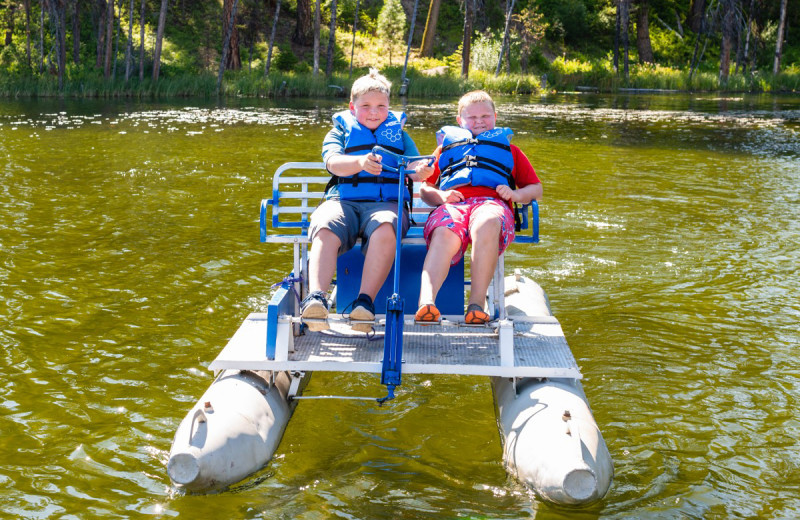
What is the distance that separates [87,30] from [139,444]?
42.1m

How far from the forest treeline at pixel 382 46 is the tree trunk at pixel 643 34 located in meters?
0.08

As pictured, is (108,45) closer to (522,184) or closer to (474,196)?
(522,184)

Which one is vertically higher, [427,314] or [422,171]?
[422,171]

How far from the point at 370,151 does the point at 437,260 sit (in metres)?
1.15

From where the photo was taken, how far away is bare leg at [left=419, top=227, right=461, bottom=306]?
17.7 feet

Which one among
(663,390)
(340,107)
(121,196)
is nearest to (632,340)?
(663,390)

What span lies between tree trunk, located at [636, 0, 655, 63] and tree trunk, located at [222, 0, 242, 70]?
883 inches

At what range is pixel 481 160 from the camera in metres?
6.25

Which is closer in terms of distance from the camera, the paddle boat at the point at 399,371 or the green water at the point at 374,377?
the paddle boat at the point at 399,371

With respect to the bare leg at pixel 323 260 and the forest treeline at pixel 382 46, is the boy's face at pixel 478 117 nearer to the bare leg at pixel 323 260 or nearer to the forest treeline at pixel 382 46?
the bare leg at pixel 323 260

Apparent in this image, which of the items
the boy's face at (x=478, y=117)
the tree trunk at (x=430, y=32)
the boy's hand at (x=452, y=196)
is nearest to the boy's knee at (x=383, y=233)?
the boy's hand at (x=452, y=196)

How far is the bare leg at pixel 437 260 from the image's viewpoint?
538cm

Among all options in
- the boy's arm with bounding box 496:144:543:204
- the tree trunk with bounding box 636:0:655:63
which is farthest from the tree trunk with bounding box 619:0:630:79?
the boy's arm with bounding box 496:144:543:204

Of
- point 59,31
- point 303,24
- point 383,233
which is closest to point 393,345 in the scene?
point 383,233
